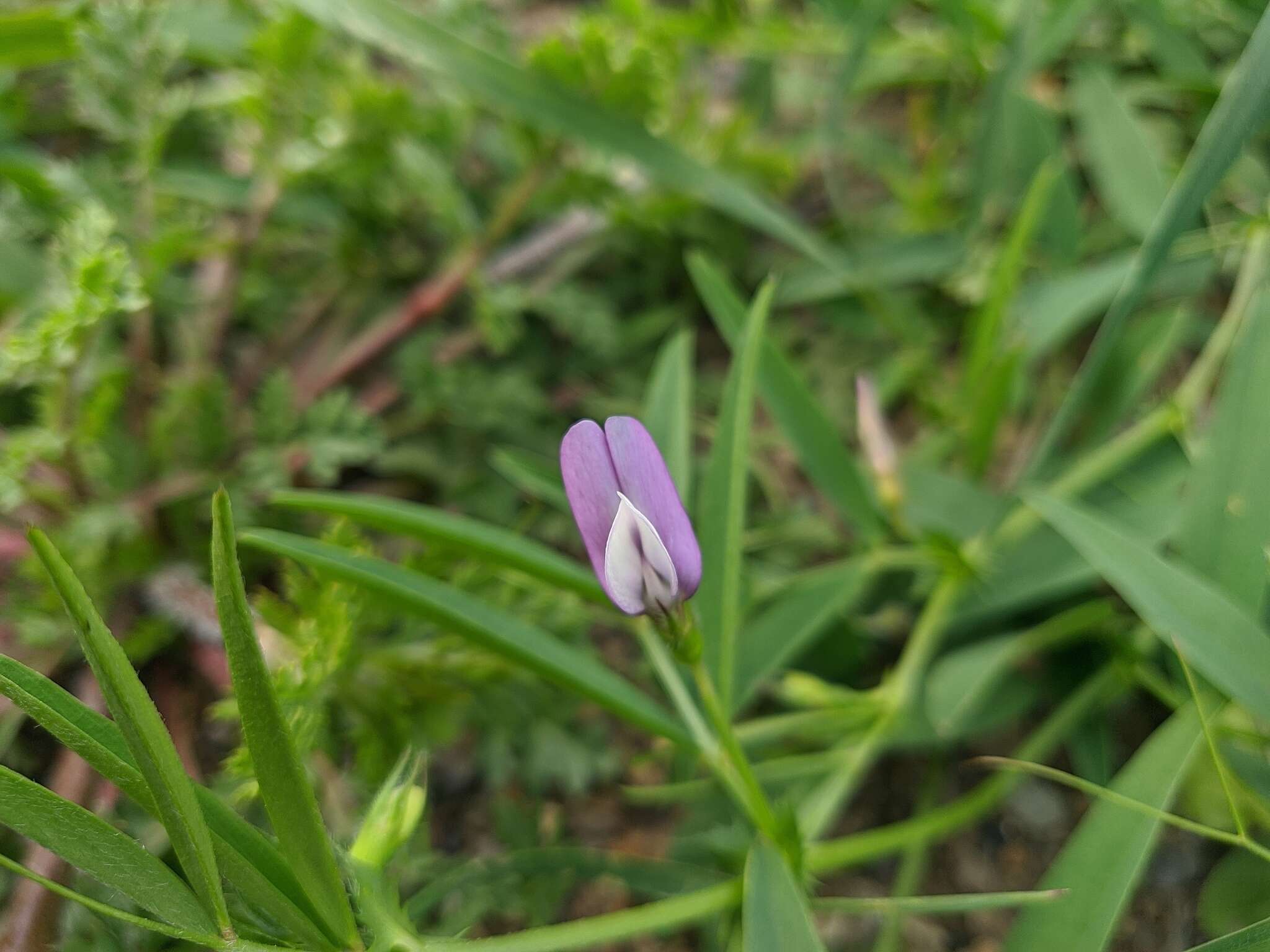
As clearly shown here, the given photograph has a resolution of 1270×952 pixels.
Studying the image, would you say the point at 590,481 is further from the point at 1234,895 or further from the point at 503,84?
the point at 1234,895

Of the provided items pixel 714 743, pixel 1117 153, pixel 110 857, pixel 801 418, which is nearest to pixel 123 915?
pixel 110 857

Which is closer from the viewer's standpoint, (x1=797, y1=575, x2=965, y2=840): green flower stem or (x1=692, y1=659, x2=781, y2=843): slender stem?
(x1=692, y1=659, x2=781, y2=843): slender stem

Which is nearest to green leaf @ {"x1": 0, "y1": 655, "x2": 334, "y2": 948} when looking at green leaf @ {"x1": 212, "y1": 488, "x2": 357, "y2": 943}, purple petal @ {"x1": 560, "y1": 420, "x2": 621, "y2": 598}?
green leaf @ {"x1": 212, "y1": 488, "x2": 357, "y2": 943}

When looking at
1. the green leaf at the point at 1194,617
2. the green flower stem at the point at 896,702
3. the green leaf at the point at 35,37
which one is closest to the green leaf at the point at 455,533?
the green flower stem at the point at 896,702

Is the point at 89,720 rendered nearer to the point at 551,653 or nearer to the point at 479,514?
the point at 551,653

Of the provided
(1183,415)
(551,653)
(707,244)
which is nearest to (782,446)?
(707,244)

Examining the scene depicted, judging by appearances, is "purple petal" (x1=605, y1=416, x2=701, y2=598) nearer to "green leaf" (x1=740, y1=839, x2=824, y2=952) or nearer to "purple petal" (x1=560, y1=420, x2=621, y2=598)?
"purple petal" (x1=560, y1=420, x2=621, y2=598)

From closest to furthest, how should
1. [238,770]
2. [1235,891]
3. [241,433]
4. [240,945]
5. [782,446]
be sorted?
[240,945]
[238,770]
[1235,891]
[241,433]
[782,446]
